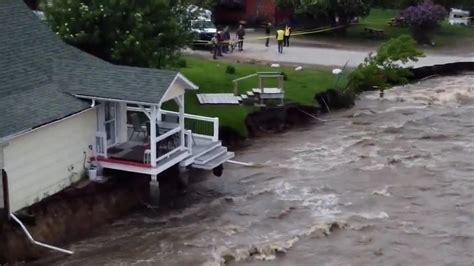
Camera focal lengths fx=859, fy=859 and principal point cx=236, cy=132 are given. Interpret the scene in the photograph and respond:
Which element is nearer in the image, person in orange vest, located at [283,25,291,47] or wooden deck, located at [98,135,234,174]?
wooden deck, located at [98,135,234,174]

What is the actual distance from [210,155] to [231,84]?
1123 cm

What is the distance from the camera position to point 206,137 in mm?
25875

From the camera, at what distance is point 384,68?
39.0 metres

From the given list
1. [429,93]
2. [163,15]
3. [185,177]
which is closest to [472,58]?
[429,93]

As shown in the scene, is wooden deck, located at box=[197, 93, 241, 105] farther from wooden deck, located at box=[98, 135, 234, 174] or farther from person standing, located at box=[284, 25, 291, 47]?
person standing, located at box=[284, 25, 291, 47]

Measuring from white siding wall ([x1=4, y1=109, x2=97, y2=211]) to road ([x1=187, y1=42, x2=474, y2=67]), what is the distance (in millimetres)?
22577

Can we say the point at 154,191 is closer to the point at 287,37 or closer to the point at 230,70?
the point at 230,70

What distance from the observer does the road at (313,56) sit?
1766 inches

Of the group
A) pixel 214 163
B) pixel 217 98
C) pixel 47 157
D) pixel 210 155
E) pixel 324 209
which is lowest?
pixel 324 209

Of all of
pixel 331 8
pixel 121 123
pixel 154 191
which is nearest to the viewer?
pixel 154 191

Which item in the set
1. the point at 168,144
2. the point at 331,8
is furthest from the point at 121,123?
the point at 331,8

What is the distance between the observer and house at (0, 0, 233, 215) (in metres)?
20.7

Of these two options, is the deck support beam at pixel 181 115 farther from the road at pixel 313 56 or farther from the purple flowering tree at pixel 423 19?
the purple flowering tree at pixel 423 19

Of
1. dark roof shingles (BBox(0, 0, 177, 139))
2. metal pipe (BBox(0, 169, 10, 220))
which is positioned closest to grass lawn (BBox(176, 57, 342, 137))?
dark roof shingles (BBox(0, 0, 177, 139))
